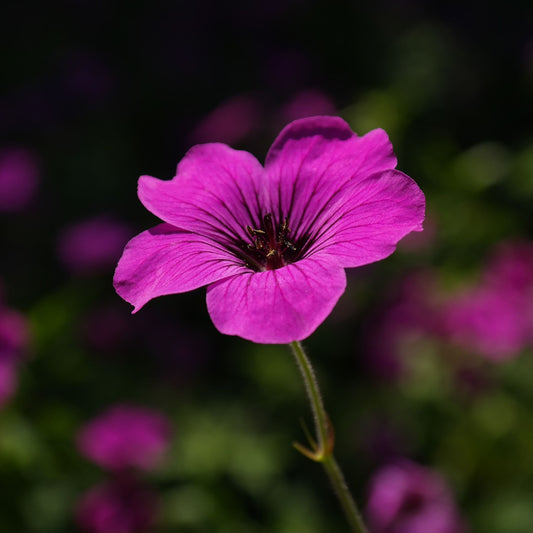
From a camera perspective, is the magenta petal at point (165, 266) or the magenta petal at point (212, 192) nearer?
the magenta petal at point (165, 266)

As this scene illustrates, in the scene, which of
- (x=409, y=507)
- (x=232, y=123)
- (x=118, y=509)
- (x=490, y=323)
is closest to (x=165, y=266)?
(x=409, y=507)

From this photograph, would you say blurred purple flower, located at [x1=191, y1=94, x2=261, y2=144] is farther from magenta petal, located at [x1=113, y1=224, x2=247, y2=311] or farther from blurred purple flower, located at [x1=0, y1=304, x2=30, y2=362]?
magenta petal, located at [x1=113, y1=224, x2=247, y2=311]

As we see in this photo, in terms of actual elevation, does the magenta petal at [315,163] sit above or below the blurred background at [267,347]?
above

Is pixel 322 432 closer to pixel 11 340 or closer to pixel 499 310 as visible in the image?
pixel 11 340

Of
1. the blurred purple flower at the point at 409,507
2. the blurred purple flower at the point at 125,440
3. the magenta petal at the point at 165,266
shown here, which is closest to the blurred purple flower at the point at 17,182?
the blurred purple flower at the point at 125,440

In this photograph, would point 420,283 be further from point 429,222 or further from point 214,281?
point 214,281

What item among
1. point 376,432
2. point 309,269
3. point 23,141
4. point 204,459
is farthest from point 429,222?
point 23,141

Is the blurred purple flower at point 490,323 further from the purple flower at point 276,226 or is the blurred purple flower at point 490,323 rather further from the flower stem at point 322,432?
the flower stem at point 322,432
